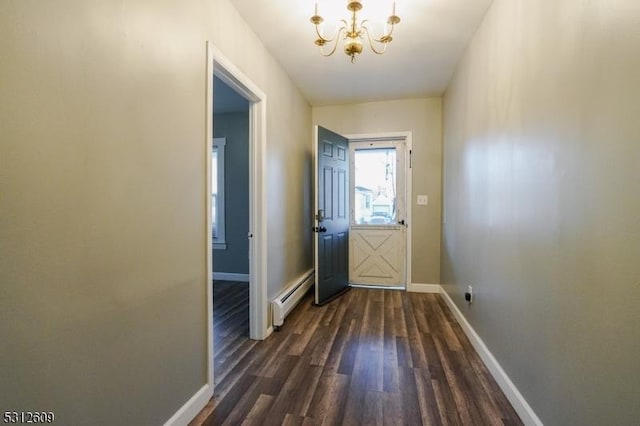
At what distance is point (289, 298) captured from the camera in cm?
297

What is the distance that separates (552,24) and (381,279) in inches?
133

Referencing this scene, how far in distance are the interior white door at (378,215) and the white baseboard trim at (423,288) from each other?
0.59 ft

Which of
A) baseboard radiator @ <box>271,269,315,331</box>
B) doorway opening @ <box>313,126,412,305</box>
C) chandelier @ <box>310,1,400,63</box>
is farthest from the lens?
doorway opening @ <box>313,126,412,305</box>

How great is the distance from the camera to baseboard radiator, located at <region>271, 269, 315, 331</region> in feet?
8.82

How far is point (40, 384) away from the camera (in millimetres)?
892

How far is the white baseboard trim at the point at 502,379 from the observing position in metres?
1.49

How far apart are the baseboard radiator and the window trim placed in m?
1.67

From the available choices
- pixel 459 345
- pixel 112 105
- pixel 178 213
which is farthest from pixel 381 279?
pixel 112 105

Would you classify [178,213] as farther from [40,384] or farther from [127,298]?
[40,384]

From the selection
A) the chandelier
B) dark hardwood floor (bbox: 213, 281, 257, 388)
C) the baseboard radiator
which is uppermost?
the chandelier

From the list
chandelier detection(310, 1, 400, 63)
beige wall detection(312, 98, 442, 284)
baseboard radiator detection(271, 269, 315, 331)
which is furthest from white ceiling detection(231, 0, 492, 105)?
baseboard radiator detection(271, 269, 315, 331)

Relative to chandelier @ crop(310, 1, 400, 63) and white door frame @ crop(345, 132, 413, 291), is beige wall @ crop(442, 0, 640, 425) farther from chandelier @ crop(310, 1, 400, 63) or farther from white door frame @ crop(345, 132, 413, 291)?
white door frame @ crop(345, 132, 413, 291)

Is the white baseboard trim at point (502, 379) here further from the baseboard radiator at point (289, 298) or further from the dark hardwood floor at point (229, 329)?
the dark hardwood floor at point (229, 329)

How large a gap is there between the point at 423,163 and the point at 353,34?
94.1 inches
